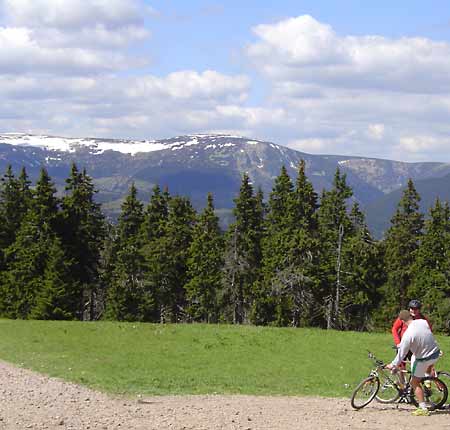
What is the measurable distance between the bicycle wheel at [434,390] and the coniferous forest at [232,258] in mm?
35495

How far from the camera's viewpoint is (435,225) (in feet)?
182

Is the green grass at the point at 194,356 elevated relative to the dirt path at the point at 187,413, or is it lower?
lower

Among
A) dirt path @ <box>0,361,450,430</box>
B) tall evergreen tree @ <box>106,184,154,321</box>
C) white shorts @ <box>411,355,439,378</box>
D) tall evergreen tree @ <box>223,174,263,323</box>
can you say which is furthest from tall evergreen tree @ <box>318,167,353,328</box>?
white shorts @ <box>411,355,439,378</box>

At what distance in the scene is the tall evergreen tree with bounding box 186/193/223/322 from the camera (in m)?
56.2

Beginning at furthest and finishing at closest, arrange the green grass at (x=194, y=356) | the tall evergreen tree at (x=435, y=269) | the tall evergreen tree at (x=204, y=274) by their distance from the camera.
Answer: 1. the tall evergreen tree at (x=204, y=274)
2. the tall evergreen tree at (x=435, y=269)
3. the green grass at (x=194, y=356)

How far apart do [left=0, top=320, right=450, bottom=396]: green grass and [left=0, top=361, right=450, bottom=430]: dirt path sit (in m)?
1.79

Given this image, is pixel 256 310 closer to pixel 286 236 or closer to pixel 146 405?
pixel 286 236

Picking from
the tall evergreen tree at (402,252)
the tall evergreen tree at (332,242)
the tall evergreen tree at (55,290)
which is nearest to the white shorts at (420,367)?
the tall evergreen tree at (332,242)

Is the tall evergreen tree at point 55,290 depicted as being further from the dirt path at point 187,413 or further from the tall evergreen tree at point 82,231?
the dirt path at point 187,413

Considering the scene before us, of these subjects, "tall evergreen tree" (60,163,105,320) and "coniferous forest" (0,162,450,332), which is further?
"tall evergreen tree" (60,163,105,320)

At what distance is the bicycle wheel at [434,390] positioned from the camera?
1515cm

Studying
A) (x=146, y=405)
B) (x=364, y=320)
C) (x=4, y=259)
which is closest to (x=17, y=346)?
(x=146, y=405)

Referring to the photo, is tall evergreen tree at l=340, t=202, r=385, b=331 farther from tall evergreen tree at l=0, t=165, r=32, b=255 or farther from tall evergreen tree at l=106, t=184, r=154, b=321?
tall evergreen tree at l=0, t=165, r=32, b=255

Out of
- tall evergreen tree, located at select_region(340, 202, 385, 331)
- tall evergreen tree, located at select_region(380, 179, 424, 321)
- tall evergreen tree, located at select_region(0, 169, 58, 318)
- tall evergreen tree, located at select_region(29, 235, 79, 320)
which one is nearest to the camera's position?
tall evergreen tree, located at select_region(29, 235, 79, 320)
